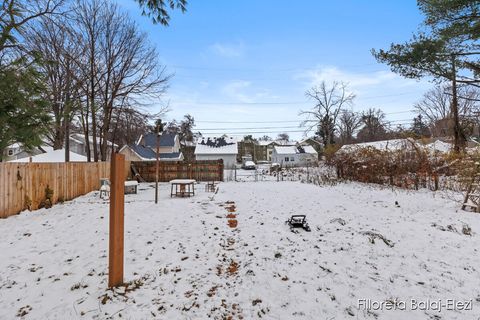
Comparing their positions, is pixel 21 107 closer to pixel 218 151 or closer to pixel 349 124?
pixel 218 151

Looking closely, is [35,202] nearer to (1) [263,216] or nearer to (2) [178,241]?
(2) [178,241]

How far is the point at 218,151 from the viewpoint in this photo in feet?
→ 89.9

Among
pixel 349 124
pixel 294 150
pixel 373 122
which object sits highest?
pixel 373 122

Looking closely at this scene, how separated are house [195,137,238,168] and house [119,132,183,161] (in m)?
2.79

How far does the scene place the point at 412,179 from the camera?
1002 centimetres

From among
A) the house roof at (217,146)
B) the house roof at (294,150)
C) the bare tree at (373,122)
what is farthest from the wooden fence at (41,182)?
the bare tree at (373,122)

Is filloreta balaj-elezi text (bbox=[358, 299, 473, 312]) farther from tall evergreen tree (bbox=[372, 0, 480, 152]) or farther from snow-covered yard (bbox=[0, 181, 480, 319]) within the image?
tall evergreen tree (bbox=[372, 0, 480, 152])

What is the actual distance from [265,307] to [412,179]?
418 inches

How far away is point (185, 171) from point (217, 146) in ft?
41.0

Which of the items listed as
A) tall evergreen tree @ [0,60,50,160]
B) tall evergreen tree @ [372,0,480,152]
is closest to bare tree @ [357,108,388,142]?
tall evergreen tree @ [372,0,480,152]

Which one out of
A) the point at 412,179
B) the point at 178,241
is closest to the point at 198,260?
the point at 178,241

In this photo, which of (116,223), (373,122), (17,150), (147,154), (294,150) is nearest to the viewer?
(116,223)

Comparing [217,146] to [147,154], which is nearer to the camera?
[147,154]

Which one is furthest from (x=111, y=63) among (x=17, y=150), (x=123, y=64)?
(x=17, y=150)
